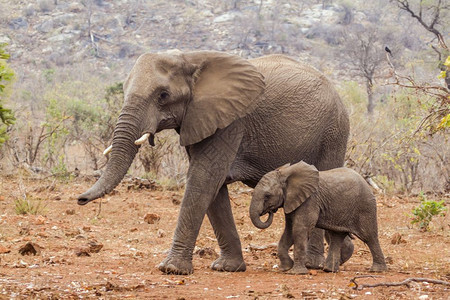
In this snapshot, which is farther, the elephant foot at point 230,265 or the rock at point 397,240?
the rock at point 397,240

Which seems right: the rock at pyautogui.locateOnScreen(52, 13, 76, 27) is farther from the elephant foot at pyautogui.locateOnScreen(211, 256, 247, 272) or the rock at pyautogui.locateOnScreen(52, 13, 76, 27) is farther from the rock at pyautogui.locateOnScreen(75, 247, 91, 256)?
the elephant foot at pyautogui.locateOnScreen(211, 256, 247, 272)

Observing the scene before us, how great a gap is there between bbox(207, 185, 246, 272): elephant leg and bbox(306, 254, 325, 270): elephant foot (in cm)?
66

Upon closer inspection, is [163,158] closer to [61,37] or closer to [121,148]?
[121,148]

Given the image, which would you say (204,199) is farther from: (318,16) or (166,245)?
(318,16)

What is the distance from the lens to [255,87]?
6.72 metres

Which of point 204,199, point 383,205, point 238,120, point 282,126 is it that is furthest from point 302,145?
point 383,205

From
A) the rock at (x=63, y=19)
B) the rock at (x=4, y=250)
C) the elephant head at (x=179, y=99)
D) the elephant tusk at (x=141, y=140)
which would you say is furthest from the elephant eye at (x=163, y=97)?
the rock at (x=63, y=19)

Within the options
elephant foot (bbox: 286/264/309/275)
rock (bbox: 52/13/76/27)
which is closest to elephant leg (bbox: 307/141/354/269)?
elephant foot (bbox: 286/264/309/275)

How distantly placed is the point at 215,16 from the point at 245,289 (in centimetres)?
4699

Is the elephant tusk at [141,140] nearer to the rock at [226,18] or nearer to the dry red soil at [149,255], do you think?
the dry red soil at [149,255]

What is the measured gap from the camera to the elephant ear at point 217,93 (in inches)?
252

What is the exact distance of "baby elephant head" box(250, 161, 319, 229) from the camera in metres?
6.47

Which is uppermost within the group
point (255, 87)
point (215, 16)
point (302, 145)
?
point (215, 16)

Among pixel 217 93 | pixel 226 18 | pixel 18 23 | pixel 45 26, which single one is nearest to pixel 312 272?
pixel 217 93
